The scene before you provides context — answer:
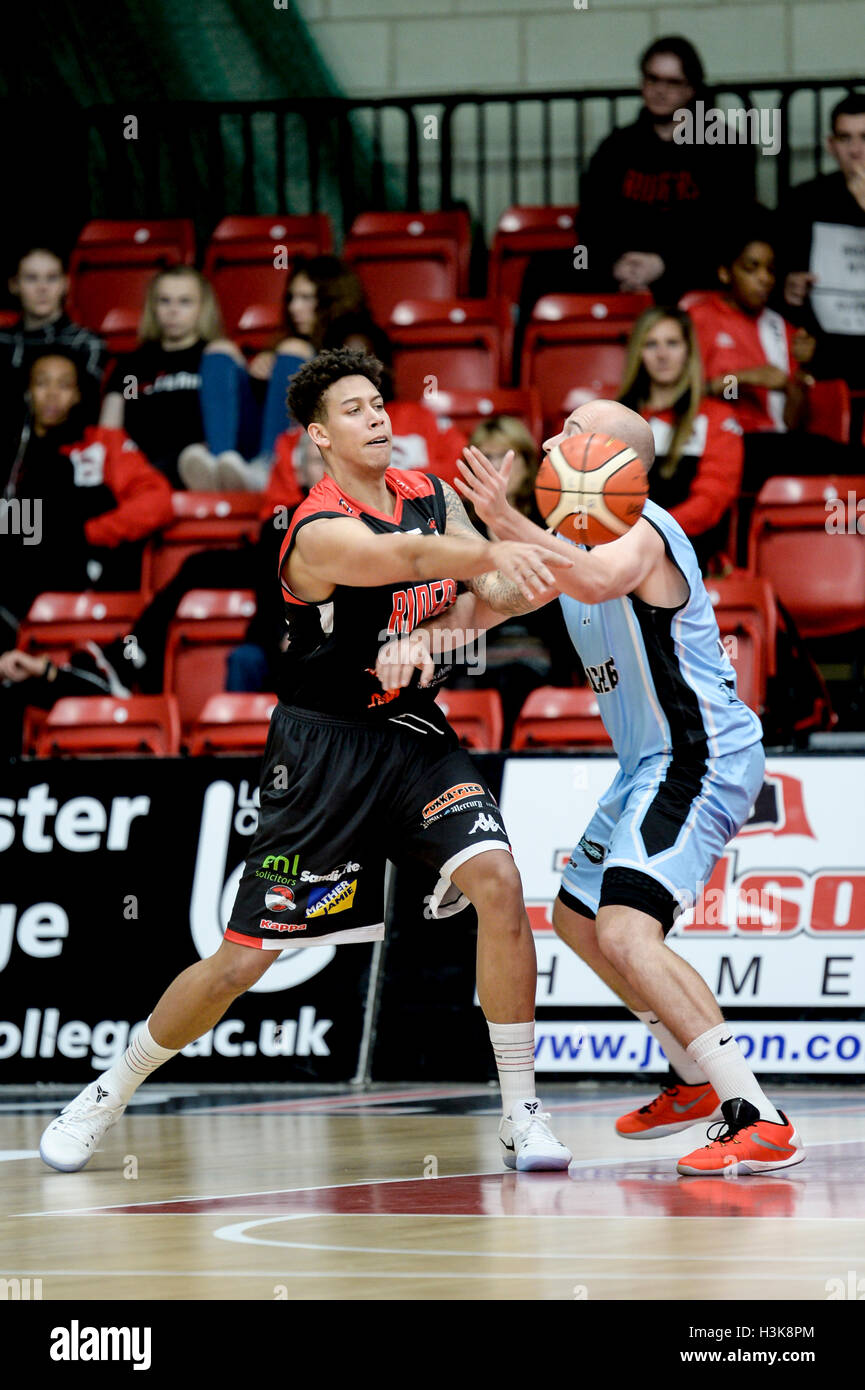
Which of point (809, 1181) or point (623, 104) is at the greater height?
point (623, 104)

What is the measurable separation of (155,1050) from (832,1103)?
254 cm

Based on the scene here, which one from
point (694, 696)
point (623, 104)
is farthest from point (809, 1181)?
point (623, 104)

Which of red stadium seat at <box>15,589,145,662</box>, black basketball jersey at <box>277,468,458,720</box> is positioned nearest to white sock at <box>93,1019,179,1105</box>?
black basketball jersey at <box>277,468,458,720</box>

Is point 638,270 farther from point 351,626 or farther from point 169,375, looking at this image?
point 351,626

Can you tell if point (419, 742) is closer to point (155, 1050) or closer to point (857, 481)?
point (155, 1050)

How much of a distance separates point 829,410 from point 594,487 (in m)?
5.78

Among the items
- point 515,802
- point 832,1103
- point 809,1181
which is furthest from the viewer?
point 515,802

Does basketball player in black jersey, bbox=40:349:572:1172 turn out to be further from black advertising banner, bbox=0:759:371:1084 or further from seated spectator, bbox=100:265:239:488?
seated spectator, bbox=100:265:239:488

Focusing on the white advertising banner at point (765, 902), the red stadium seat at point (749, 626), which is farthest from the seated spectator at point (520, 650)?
the white advertising banner at point (765, 902)

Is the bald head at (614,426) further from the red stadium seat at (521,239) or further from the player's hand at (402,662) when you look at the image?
the red stadium seat at (521,239)

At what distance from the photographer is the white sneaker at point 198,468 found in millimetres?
9695

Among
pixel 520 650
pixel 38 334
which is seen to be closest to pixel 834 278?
pixel 520 650

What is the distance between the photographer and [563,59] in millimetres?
12141

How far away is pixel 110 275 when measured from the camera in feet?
37.8
